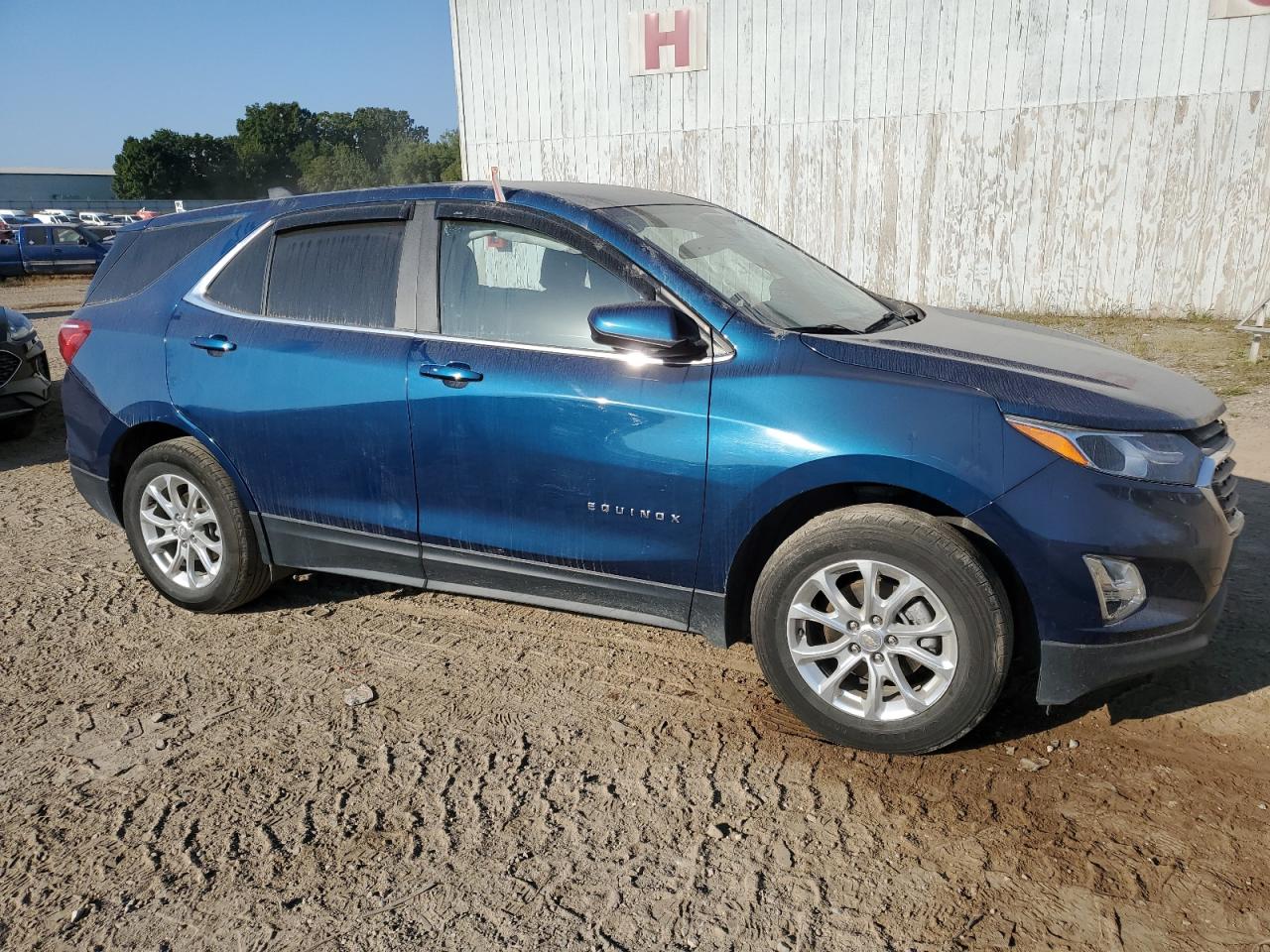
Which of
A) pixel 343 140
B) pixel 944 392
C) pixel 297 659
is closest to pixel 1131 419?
pixel 944 392

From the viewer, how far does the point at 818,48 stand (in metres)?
13.8

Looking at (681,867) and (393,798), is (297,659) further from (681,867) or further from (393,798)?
(681,867)

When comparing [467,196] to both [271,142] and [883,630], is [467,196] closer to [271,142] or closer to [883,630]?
[883,630]

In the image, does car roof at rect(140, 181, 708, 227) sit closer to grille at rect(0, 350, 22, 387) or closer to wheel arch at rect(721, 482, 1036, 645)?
wheel arch at rect(721, 482, 1036, 645)

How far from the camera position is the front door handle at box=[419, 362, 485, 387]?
11.6ft

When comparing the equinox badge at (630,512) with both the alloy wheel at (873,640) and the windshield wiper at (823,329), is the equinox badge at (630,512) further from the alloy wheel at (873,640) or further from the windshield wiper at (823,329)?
the windshield wiper at (823,329)

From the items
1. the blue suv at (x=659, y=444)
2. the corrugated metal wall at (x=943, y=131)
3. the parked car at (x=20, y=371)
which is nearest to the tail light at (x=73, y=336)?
the blue suv at (x=659, y=444)

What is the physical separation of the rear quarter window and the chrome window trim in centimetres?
22

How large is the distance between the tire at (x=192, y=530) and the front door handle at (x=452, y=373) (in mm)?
1174

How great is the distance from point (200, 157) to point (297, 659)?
116 metres

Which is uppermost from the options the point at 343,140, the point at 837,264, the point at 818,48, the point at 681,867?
the point at 343,140

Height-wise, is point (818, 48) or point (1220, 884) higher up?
point (818, 48)

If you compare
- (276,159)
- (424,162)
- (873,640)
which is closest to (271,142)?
(276,159)

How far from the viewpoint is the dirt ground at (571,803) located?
243 cm
